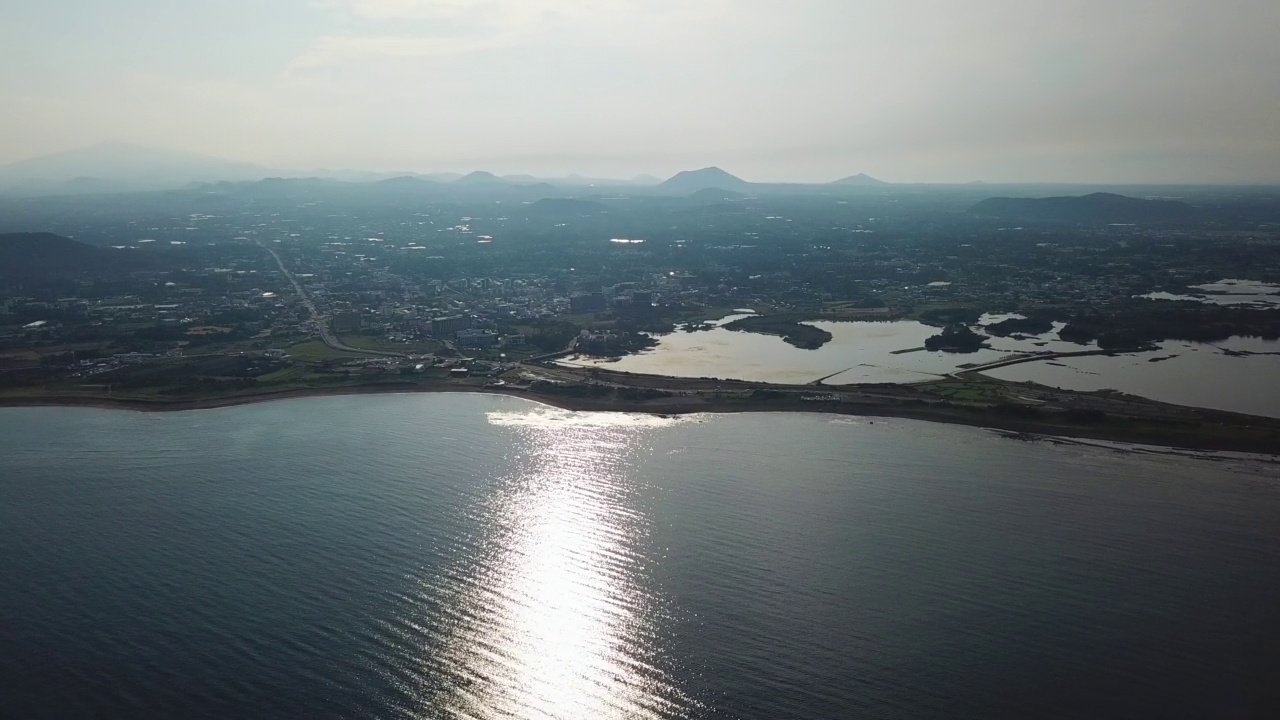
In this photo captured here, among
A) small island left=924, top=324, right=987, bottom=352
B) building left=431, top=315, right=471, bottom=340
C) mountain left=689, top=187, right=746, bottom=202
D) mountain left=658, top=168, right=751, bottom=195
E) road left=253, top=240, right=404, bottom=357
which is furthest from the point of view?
mountain left=658, top=168, right=751, bottom=195

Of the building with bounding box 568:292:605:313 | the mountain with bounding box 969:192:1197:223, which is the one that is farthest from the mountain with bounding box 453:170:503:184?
the building with bounding box 568:292:605:313

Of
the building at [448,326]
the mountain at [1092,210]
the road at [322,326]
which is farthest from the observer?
the mountain at [1092,210]

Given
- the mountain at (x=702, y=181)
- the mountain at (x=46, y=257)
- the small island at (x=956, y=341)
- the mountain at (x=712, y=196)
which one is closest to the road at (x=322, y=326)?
the mountain at (x=46, y=257)

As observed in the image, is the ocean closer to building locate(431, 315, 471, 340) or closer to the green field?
the green field

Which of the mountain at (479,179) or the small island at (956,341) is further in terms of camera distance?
the mountain at (479,179)

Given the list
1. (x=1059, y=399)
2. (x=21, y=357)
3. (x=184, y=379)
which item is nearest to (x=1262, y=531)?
(x=1059, y=399)

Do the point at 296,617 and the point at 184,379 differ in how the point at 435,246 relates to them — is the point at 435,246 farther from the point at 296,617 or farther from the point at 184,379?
the point at 296,617

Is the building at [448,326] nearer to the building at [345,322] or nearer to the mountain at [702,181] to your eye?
the building at [345,322]

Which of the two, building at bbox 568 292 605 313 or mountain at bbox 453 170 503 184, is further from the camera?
mountain at bbox 453 170 503 184
